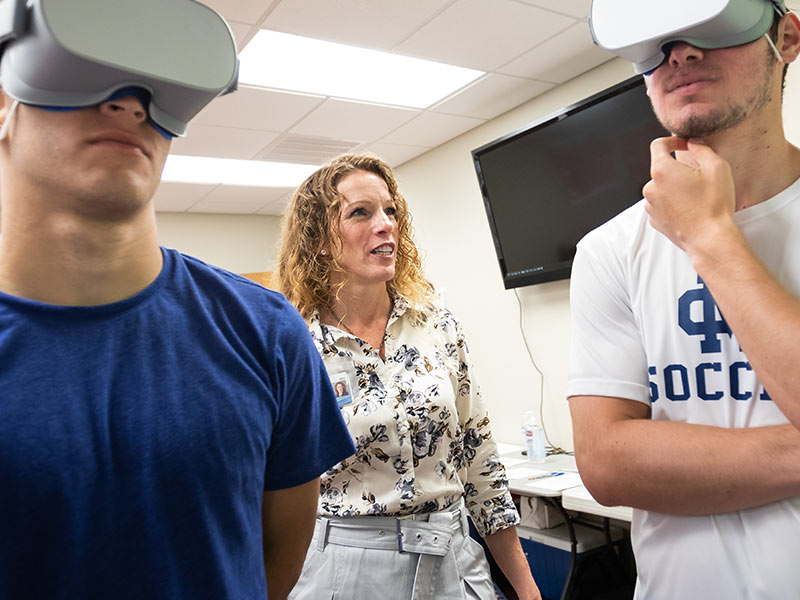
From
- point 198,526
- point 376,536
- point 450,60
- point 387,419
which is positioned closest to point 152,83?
point 198,526

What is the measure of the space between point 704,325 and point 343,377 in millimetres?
820

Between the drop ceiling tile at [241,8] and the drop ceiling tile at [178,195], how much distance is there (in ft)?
8.64

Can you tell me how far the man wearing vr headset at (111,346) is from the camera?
636mm

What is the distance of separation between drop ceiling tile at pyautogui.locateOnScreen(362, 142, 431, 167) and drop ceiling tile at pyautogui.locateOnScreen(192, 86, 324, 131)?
2.91ft

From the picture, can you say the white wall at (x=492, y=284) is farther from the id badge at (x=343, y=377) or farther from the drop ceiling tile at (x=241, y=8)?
the id badge at (x=343, y=377)

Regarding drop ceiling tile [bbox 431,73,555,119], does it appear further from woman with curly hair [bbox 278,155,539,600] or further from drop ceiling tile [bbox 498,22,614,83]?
woman with curly hair [bbox 278,155,539,600]

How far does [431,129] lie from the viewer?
430cm

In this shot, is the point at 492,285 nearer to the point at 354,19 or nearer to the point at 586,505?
the point at 586,505

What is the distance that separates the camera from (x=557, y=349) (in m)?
3.82

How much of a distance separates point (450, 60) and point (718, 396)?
2.79 metres

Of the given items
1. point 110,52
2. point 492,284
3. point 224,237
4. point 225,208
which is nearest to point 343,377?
point 110,52

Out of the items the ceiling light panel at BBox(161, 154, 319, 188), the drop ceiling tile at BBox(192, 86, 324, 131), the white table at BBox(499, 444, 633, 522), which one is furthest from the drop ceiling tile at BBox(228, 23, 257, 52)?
the white table at BBox(499, 444, 633, 522)

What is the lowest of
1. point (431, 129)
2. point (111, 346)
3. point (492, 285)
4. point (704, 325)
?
point (704, 325)

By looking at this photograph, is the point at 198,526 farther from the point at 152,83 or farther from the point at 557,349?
the point at 557,349
